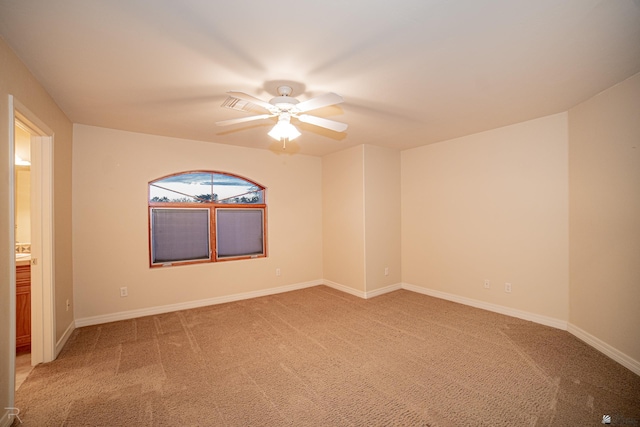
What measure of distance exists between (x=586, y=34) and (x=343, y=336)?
325 cm

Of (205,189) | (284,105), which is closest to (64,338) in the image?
(205,189)

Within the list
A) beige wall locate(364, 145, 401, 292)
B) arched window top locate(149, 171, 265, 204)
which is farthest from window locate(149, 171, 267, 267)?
beige wall locate(364, 145, 401, 292)

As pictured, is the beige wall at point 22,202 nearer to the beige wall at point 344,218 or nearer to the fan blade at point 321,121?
the fan blade at point 321,121

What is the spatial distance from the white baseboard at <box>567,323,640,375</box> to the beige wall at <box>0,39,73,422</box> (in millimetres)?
4665

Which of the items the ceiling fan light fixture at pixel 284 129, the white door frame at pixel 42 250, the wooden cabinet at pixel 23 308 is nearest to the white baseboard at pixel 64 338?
the white door frame at pixel 42 250

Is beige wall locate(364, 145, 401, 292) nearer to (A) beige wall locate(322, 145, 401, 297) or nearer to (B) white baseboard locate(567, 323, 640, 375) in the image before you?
(A) beige wall locate(322, 145, 401, 297)

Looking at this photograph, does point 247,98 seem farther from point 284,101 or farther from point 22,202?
point 22,202

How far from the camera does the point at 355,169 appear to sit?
4816 mm

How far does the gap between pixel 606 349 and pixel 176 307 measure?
5.00m

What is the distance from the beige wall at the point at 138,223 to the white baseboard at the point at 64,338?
0.20 metres

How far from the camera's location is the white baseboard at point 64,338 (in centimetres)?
286

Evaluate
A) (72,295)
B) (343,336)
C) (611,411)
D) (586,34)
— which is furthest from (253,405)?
(586,34)

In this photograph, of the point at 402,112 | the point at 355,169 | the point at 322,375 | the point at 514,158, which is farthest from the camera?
the point at 355,169

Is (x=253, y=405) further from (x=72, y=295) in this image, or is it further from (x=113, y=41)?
(x=72, y=295)
